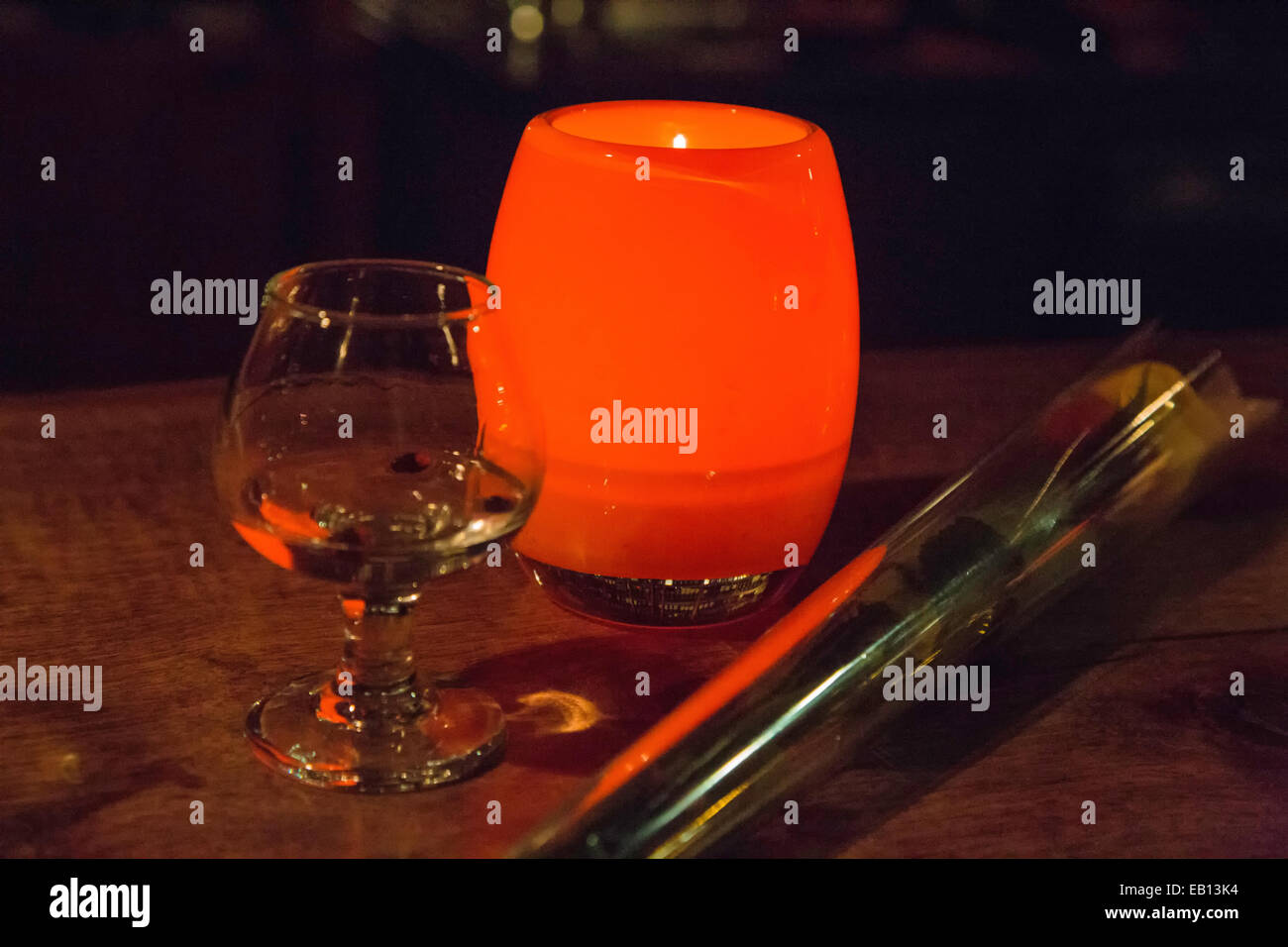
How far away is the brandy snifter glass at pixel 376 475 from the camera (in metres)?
0.56

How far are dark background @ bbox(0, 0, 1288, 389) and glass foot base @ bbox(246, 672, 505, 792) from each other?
5.50 ft

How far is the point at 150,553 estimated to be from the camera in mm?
728

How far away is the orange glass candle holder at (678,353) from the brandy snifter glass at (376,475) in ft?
0.20

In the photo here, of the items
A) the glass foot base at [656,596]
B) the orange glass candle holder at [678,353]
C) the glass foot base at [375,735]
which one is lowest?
the glass foot base at [375,735]

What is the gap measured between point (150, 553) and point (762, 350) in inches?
12.6

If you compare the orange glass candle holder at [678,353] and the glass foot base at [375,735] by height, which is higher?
the orange glass candle holder at [678,353]

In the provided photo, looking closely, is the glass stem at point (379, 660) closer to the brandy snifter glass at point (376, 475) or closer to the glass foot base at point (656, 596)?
the brandy snifter glass at point (376, 475)

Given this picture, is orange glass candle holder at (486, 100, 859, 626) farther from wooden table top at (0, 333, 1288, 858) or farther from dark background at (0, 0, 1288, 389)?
dark background at (0, 0, 1288, 389)

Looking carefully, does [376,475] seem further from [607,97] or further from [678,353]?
[607,97]

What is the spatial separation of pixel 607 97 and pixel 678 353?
201 cm

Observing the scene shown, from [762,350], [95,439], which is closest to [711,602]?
[762,350]

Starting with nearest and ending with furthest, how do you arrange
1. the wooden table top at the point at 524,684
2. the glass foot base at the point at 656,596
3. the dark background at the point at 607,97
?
the wooden table top at the point at 524,684
the glass foot base at the point at 656,596
the dark background at the point at 607,97

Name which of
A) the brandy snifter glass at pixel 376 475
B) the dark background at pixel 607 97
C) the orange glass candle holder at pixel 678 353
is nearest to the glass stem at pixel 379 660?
the brandy snifter glass at pixel 376 475

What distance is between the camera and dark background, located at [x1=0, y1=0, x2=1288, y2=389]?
212cm
